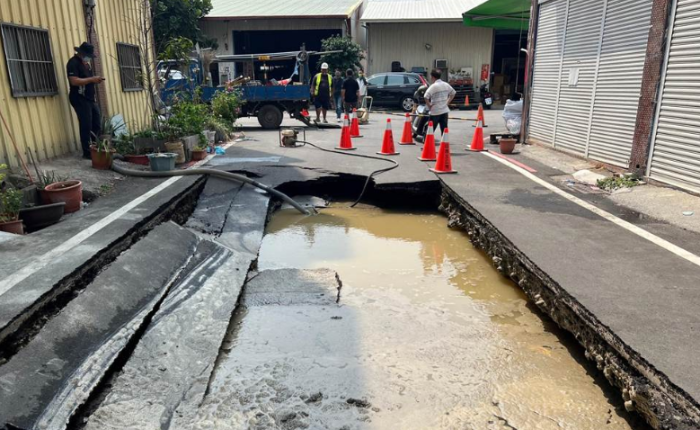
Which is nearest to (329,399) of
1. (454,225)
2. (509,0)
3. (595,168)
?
(454,225)

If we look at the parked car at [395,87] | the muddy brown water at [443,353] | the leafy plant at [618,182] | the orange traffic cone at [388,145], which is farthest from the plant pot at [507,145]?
the parked car at [395,87]

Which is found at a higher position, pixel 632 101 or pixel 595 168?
pixel 632 101

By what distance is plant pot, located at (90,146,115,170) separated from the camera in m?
7.70

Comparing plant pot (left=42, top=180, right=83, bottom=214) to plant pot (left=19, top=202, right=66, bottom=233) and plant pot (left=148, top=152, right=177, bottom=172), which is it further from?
plant pot (left=148, top=152, right=177, bottom=172)

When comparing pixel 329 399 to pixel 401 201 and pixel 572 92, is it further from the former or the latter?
pixel 572 92

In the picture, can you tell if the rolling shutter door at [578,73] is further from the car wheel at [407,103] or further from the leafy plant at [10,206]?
the car wheel at [407,103]

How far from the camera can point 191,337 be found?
3.77 m

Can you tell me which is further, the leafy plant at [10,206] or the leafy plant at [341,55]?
the leafy plant at [341,55]

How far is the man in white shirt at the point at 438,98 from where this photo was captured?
10624mm

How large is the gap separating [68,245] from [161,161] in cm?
358

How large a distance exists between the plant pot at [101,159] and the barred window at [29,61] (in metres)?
1.12

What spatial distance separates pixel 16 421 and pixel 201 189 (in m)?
5.18

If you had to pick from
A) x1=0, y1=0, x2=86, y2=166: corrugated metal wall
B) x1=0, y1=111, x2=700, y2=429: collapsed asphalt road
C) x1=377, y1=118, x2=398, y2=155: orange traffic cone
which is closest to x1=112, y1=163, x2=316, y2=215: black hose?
x1=0, y1=111, x2=700, y2=429: collapsed asphalt road

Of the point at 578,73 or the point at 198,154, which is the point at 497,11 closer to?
the point at 578,73
